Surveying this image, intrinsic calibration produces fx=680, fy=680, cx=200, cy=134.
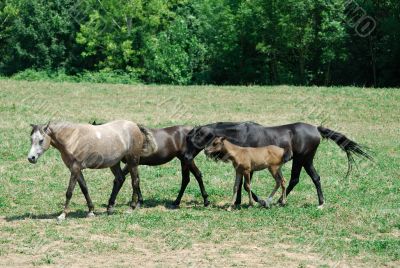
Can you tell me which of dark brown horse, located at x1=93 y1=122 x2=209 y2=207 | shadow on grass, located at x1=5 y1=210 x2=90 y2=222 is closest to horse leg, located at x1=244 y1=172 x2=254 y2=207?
dark brown horse, located at x1=93 y1=122 x2=209 y2=207

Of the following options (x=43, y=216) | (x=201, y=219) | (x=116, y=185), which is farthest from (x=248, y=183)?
(x=43, y=216)

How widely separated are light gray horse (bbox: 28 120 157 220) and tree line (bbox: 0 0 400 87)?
3667 cm

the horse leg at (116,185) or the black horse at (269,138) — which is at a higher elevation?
the black horse at (269,138)

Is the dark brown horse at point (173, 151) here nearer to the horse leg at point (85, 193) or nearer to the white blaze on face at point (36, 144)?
the horse leg at point (85, 193)

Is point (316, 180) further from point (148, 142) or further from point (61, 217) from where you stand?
point (61, 217)

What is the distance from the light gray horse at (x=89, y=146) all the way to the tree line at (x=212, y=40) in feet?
120

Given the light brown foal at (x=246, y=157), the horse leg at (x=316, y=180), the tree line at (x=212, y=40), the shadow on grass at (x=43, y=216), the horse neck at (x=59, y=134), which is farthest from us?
the tree line at (x=212, y=40)

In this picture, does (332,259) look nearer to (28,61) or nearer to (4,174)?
(4,174)

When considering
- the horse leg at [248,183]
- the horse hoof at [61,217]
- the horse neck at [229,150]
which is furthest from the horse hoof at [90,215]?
the horse leg at [248,183]

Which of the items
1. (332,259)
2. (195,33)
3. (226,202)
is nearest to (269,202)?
(226,202)

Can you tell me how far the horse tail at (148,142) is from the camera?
50.5ft

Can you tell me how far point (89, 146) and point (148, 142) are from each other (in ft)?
6.01

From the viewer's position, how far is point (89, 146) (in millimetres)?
13969

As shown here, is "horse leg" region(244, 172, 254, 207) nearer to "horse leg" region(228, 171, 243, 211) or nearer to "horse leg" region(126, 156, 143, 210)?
"horse leg" region(228, 171, 243, 211)
